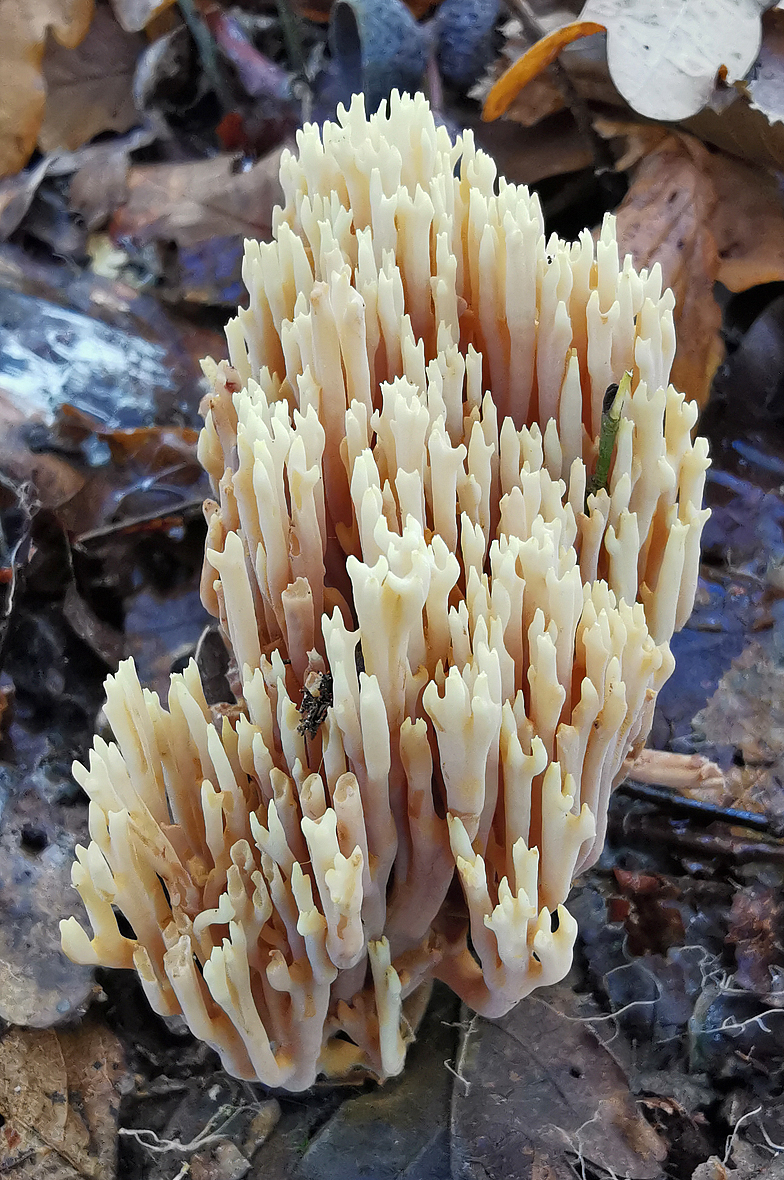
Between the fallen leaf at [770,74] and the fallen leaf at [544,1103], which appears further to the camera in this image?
the fallen leaf at [770,74]

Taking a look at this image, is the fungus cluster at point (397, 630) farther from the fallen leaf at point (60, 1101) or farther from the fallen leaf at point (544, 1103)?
the fallen leaf at point (60, 1101)

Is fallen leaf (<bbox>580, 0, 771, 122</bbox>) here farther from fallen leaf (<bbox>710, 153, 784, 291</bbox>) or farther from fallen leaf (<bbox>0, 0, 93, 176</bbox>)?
fallen leaf (<bbox>0, 0, 93, 176</bbox>)

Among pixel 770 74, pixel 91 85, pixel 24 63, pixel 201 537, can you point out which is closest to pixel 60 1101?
pixel 201 537

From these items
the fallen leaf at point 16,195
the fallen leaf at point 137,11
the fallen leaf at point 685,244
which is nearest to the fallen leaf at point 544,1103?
the fallen leaf at point 685,244

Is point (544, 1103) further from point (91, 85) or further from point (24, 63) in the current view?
point (91, 85)

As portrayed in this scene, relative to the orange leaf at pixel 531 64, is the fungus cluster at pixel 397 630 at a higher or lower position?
Answer: lower

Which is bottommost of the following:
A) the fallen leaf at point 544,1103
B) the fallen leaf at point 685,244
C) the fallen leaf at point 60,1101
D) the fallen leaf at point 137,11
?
the fallen leaf at point 60,1101
